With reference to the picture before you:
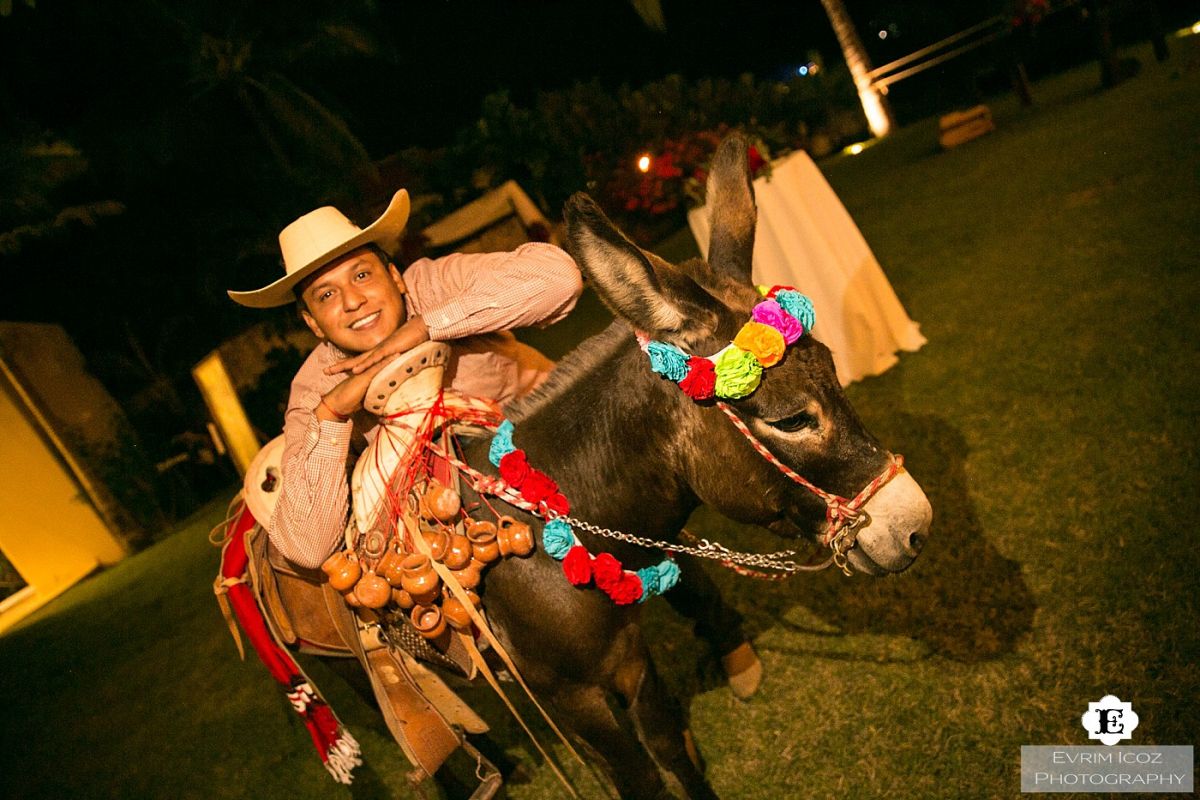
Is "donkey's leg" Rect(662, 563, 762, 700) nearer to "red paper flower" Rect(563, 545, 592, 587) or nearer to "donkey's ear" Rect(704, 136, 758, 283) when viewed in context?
"red paper flower" Rect(563, 545, 592, 587)

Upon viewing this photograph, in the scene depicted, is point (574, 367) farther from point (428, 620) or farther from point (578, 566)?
point (428, 620)

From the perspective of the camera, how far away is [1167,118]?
8039mm

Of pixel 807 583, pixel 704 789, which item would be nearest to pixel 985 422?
pixel 807 583

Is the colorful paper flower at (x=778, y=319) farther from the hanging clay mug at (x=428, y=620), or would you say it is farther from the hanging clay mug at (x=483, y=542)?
the hanging clay mug at (x=428, y=620)

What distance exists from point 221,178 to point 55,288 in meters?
4.13

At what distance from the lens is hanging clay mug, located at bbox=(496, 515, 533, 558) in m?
2.08

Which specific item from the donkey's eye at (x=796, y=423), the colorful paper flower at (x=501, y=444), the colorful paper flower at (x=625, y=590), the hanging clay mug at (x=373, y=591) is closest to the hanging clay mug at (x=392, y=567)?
the hanging clay mug at (x=373, y=591)

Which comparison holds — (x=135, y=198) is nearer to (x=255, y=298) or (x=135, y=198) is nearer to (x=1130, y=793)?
(x=255, y=298)

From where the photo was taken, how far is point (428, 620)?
7.09ft

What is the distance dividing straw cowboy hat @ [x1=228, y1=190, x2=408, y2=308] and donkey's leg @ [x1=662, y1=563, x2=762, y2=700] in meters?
1.94

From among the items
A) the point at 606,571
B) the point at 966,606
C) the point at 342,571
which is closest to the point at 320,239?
the point at 342,571

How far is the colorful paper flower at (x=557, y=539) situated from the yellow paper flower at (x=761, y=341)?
0.79 metres

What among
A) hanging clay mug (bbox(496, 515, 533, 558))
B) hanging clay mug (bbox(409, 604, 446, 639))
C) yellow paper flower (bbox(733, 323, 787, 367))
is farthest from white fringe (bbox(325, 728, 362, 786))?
yellow paper flower (bbox(733, 323, 787, 367))

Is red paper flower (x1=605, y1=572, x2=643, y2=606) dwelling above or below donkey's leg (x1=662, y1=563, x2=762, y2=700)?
above
